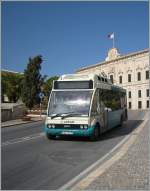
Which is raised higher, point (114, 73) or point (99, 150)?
point (114, 73)

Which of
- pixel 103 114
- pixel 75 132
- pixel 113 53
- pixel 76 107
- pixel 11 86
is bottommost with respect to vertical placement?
pixel 75 132

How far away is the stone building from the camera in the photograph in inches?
3565

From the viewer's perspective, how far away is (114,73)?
10144 cm

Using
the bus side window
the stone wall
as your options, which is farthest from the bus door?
the stone wall

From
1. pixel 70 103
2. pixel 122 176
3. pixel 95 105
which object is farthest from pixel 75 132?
pixel 122 176

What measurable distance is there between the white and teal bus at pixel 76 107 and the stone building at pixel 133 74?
74.4 metres

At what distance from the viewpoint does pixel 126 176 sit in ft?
24.2

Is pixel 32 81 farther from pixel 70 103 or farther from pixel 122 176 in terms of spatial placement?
pixel 122 176

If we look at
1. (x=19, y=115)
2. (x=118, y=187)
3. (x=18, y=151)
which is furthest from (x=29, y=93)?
(x=118, y=187)

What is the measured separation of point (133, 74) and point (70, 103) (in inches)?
3198

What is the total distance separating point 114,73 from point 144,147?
3554 inches

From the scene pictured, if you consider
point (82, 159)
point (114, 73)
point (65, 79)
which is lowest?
point (82, 159)

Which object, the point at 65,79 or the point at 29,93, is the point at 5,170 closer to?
the point at 65,79

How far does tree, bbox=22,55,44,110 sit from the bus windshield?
140 ft
